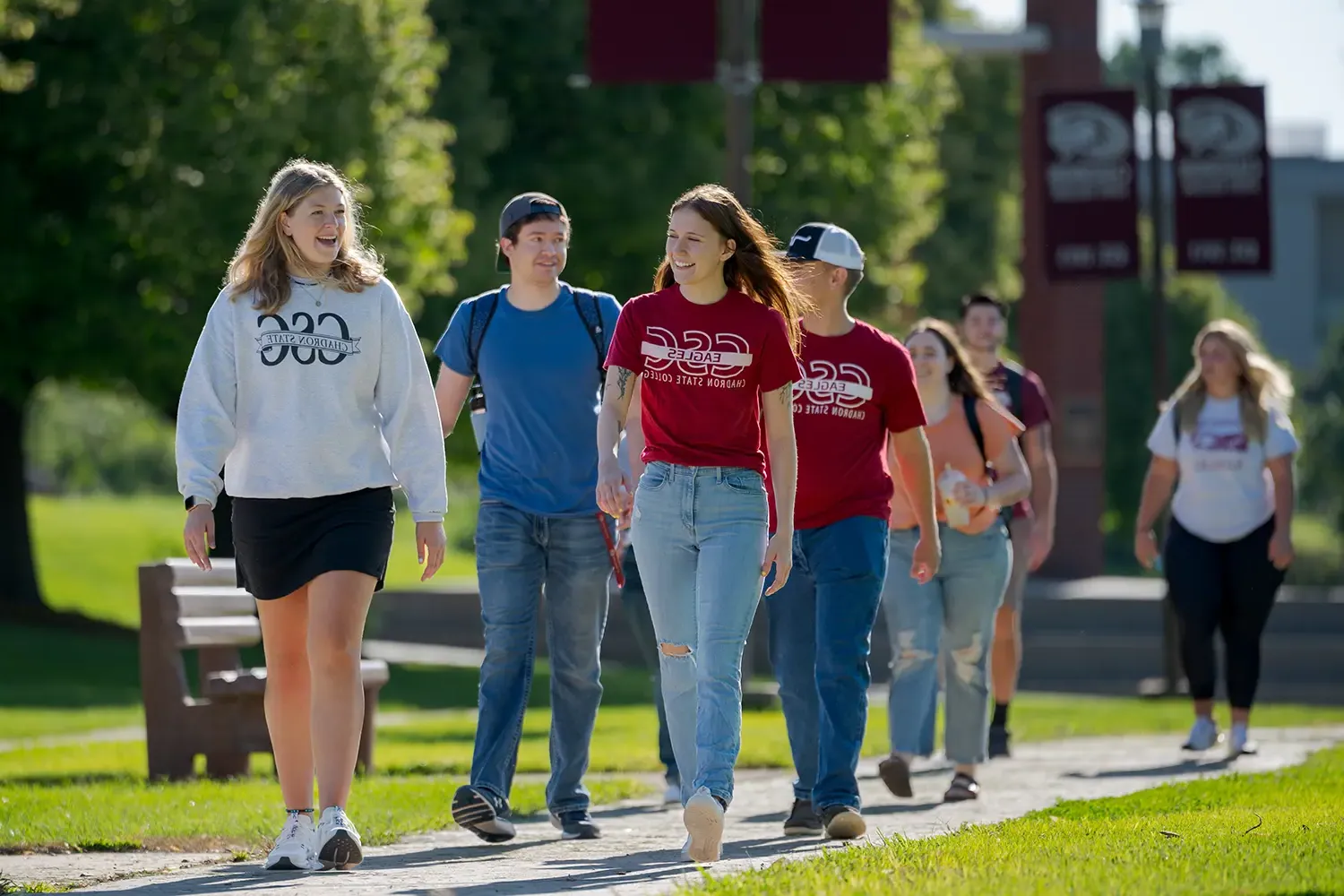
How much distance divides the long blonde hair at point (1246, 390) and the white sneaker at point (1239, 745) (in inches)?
57.6

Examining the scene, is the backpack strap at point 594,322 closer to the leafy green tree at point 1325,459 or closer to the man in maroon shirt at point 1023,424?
the man in maroon shirt at point 1023,424

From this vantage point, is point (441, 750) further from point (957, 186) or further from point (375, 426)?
point (957, 186)

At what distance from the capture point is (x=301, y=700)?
6.87m

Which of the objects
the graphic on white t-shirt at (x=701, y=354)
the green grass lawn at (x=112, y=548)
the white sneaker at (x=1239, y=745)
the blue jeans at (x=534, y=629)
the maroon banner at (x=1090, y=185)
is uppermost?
the maroon banner at (x=1090, y=185)

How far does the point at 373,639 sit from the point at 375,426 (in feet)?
69.6

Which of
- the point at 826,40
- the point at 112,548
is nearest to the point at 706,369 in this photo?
the point at 826,40

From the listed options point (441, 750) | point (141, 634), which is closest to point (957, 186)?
point (441, 750)

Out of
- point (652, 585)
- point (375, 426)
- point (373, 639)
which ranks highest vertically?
point (375, 426)

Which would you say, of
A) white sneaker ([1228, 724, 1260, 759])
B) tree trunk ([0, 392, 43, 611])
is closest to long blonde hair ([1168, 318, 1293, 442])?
white sneaker ([1228, 724, 1260, 759])

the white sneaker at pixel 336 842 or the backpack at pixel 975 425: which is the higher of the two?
the backpack at pixel 975 425

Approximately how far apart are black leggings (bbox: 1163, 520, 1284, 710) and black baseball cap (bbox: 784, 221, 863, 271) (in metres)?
4.21

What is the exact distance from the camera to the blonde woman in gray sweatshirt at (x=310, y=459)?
262 inches

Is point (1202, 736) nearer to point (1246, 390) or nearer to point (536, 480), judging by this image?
point (1246, 390)

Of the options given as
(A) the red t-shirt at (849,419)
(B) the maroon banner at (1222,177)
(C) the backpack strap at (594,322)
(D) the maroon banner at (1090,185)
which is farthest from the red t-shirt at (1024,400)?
(D) the maroon banner at (1090,185)
